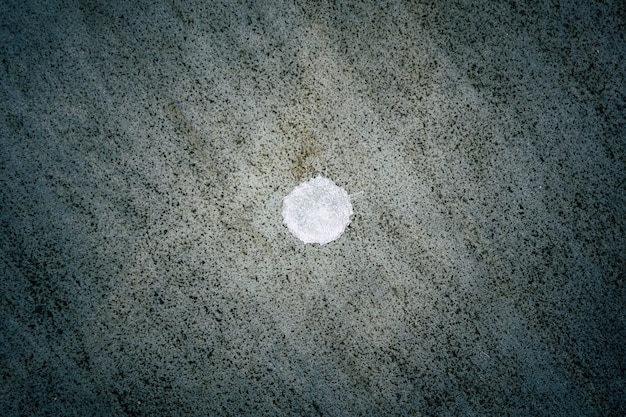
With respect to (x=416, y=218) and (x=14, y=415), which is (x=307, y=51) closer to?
(x=416, y=218)

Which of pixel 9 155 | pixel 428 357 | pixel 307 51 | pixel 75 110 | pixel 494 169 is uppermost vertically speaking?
pixel 307 51

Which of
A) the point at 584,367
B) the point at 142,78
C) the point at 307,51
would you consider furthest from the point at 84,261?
the point at 584,367

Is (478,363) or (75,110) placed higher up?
(75,110)
